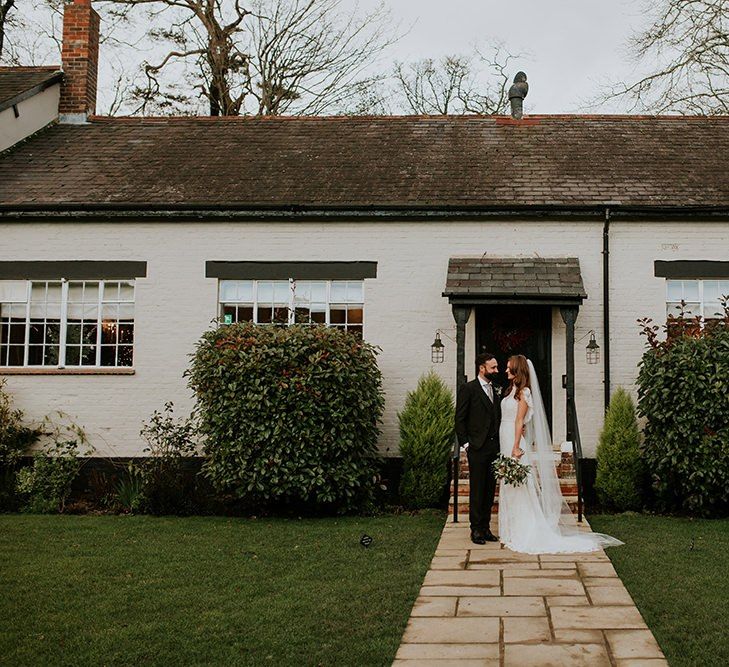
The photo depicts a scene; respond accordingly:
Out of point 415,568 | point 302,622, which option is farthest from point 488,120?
point 302,622

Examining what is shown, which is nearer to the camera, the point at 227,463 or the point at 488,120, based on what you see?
the point at 227,463

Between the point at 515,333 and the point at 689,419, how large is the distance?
3.06m

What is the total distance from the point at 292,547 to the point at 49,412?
5.80 metres

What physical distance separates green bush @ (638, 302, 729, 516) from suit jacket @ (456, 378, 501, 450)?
2.98 metres

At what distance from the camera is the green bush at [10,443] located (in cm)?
1197

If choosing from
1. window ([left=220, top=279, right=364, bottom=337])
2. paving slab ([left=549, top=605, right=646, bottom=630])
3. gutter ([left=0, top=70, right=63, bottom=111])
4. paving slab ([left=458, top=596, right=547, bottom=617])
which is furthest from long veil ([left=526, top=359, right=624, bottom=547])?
gutter ([left=0, top=70, right=63, bottom=111])

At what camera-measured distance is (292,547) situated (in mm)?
8812

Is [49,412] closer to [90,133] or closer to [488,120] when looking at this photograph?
[90,133]

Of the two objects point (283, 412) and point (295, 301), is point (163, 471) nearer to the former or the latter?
point (283, 412)

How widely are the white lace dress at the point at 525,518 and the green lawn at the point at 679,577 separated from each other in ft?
1.63

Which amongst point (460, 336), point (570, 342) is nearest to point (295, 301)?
→ point (460, 336)

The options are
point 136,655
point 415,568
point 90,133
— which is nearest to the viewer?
point 136,655

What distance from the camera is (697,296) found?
12.5 m

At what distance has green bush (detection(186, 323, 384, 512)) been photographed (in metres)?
10.7
